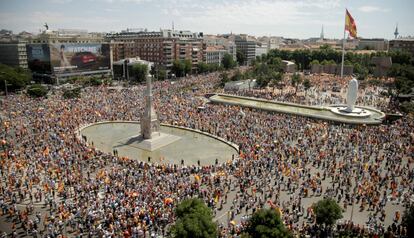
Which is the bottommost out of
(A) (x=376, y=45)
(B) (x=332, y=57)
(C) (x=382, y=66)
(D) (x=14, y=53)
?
(C) (x=382, y=66)

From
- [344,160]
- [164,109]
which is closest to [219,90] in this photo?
[164,109]

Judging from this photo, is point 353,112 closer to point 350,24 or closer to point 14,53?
point 350,24

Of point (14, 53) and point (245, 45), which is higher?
point (245, 45)

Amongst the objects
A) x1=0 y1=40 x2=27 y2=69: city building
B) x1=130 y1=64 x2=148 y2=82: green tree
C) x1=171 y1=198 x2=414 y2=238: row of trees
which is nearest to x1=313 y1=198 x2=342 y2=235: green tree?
x1=171 y1=198 x2=414 y2=238: row of trees

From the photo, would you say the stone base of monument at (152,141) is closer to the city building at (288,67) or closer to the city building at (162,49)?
the city building at (162,49)

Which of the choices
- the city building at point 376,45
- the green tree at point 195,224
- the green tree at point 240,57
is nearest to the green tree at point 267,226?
the green tree at point 195,224

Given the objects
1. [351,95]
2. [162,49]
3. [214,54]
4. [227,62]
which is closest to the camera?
[351,95]

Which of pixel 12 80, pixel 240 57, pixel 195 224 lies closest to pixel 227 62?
pixel 240 57
